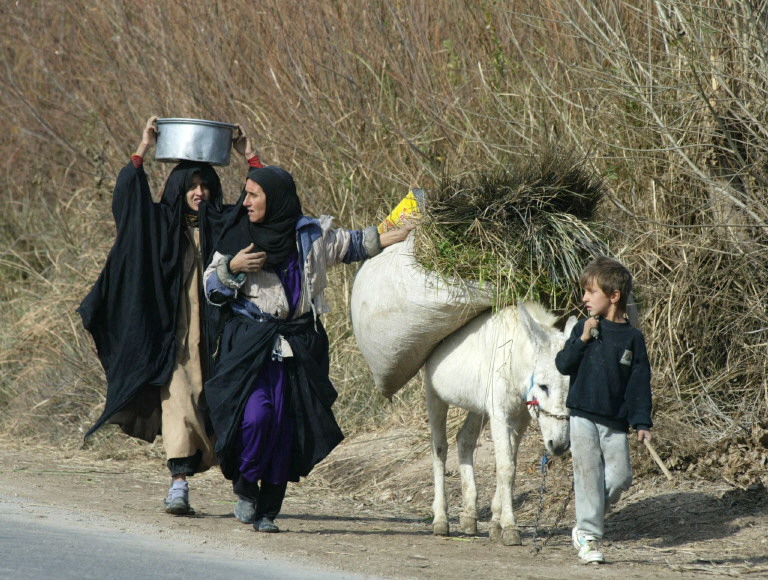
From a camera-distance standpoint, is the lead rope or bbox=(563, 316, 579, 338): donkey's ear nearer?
bbox=(563, 316, 579, 338): donkey's ear

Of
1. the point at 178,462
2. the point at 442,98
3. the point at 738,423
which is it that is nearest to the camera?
the point at 178,462

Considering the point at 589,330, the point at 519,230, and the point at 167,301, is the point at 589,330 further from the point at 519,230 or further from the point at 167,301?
the point at 167,301

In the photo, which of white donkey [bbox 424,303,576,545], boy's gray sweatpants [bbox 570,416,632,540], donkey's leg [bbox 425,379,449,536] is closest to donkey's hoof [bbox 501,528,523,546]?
white donkey [bbox 424,303,576,545]

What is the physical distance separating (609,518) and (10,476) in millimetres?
4188

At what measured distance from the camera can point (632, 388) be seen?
486cm

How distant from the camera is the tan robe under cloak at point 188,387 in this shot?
20.4 ft

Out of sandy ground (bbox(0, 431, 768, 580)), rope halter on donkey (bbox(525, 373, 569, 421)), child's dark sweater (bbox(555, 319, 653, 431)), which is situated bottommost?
sandy ground (bbox(0, 431, 768, 580))

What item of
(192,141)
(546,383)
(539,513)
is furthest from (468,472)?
(192,141)

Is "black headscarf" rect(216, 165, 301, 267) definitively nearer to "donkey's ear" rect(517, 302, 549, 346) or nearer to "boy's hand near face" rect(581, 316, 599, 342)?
"donkey's ear" rect(517, 302, 549, 346)

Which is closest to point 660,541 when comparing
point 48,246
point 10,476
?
point 10,476

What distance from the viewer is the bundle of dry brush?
18.1ft

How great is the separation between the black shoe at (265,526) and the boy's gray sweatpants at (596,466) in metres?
1.74

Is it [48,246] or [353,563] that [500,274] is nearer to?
[353,563]

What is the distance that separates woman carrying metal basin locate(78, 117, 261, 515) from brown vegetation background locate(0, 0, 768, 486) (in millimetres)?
1550
